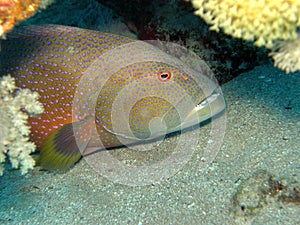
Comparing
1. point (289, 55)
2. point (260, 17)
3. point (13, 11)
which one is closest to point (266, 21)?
point (260, 17)

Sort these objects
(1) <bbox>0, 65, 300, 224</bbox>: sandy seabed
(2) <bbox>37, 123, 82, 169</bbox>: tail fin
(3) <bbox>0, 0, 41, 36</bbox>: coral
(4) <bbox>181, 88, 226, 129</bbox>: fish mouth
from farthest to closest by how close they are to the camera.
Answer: (2) <bbox>37, 123, 82, 169</bbox>: tail fin, (4) <bbox>181, 88, 226, 129</bbox>: fish mouth, (1) <bbox>0, 65, 300, 224</bbox>: sandy seabed, (3) <bbox>0, 0, 41, 36</bbox>: coral

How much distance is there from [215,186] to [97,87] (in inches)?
68.1

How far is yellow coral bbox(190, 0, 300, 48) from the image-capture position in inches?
59.5

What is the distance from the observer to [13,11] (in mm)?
2100

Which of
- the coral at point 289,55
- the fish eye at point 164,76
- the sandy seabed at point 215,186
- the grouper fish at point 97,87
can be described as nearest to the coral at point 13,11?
the grouper fish at point 97,87

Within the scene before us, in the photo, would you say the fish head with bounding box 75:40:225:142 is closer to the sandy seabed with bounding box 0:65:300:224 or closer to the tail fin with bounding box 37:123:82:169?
the tail fin with bounding box 37:123:82:169

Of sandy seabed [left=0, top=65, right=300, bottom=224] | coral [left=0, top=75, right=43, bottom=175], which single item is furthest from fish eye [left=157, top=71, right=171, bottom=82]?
coral [left=0, top=75, right=43, bottom=175]

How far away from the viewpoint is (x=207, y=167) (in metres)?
3.19

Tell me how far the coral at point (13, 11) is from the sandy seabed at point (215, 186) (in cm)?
197

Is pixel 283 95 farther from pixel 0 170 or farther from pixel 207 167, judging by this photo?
pixel 0 170

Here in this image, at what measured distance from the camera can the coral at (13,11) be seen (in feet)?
6.72

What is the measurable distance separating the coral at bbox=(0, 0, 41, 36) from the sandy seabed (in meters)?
1.97

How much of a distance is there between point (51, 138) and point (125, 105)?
3.24 feet

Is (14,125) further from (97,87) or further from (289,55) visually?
(289,55)
